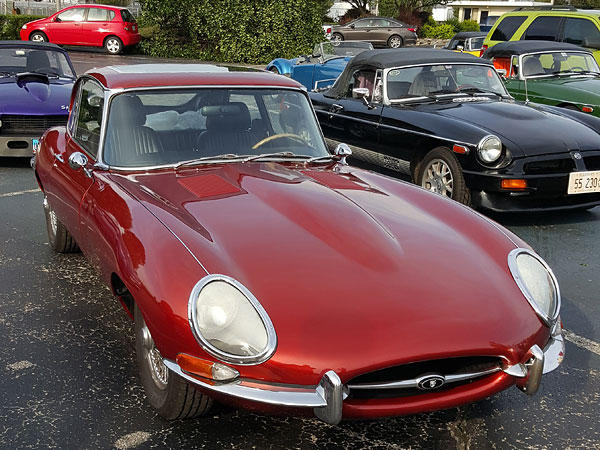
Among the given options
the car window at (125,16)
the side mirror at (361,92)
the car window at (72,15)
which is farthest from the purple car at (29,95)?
the car window at (72,15)

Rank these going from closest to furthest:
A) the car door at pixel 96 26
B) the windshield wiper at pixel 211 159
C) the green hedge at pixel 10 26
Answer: the windshield wiper at pixel 211 159
the car door at pixel 96 26
the green hedge at pixel 10 26

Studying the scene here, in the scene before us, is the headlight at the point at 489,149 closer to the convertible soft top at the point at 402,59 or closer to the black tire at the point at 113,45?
the convertible soft top at the point at 402,59

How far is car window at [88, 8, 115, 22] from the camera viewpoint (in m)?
26.4

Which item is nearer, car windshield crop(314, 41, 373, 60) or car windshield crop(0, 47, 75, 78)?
car windshield crop(0, 47, 75, 78)

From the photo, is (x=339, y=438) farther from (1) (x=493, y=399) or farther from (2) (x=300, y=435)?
(1) (x=493, y=399)

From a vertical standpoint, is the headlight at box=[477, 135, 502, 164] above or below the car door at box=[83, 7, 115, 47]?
below

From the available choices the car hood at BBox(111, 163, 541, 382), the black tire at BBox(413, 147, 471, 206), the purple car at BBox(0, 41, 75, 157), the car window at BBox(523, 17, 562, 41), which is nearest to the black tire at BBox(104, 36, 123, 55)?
the car window at BBox(523, 17, 562, 41)

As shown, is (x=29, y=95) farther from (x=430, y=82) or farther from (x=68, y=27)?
(x=68, y=27)

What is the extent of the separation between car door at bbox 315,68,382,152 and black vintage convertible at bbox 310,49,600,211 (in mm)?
11

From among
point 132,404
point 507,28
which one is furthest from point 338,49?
point 132,404

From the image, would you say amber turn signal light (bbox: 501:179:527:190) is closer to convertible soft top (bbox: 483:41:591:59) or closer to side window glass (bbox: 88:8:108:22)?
convertible soft top (bbox: 483:41:591:59)

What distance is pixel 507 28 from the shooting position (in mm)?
13758

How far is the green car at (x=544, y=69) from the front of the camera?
975cm

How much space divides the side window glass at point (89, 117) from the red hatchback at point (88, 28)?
74.1ft
